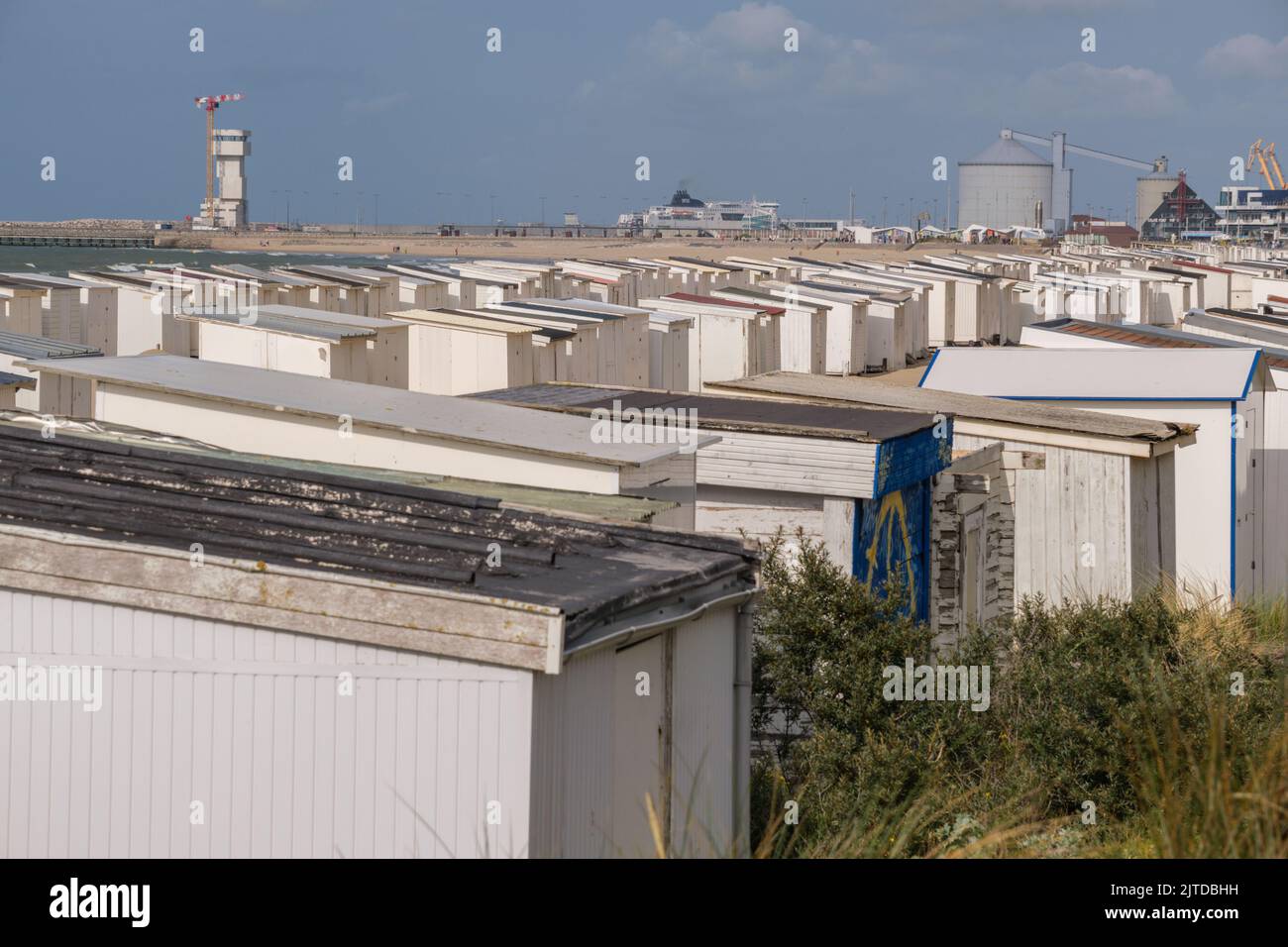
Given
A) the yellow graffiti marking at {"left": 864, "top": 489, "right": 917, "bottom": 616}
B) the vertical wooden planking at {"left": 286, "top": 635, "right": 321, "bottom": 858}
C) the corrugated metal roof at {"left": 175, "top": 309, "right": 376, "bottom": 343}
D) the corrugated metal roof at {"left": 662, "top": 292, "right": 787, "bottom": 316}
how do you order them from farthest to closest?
1. the corrugated metal roof at {"left": 662, "top": 292, "right": 787, "bottom": 316}
2. the corrugated metal roof at {"left": 175, "top": 309, "right": 376, "bottom": 343}
3. the yellow graffiti marking at {"left": 864, "top": 489, "right": 917, "bottom": 616}
4. the vertical wooden planking at {"left": 286, "top": 635, "right": 321, "bottom": 858}

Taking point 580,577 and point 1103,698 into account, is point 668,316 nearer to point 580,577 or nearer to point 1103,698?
point 1103,698

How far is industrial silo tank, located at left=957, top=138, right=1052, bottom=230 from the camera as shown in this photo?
5896 inches

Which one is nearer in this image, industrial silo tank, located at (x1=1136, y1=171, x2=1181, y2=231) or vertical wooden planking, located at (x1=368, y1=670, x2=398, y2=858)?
vertical wooden planking, located at (x1=368, y1=670, x2=398, y2=858)

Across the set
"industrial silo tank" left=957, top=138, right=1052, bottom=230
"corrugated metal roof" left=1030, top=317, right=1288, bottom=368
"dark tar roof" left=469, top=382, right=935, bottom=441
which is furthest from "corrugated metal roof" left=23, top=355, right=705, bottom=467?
"industrial silo tank" left=957, top=138, right=1052, bottom=230

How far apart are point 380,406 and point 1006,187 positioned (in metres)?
146

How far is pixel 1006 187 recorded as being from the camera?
150125mm

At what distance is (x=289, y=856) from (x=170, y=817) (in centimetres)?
53

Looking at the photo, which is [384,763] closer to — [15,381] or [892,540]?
[892,540]

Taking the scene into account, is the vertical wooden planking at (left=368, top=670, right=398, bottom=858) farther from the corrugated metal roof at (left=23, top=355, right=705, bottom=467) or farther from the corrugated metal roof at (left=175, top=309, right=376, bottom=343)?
the corrugated metal roof at (left=175, top=309, right=376, bottom=343)

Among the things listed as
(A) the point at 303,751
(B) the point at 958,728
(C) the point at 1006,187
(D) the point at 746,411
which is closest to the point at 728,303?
(D) the point at 746,411

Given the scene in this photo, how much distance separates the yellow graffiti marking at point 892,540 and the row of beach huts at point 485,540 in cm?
4

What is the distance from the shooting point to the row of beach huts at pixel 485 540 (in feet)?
19.0

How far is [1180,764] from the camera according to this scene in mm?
6910

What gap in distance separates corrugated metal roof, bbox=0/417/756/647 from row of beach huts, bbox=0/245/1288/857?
0.03 m
